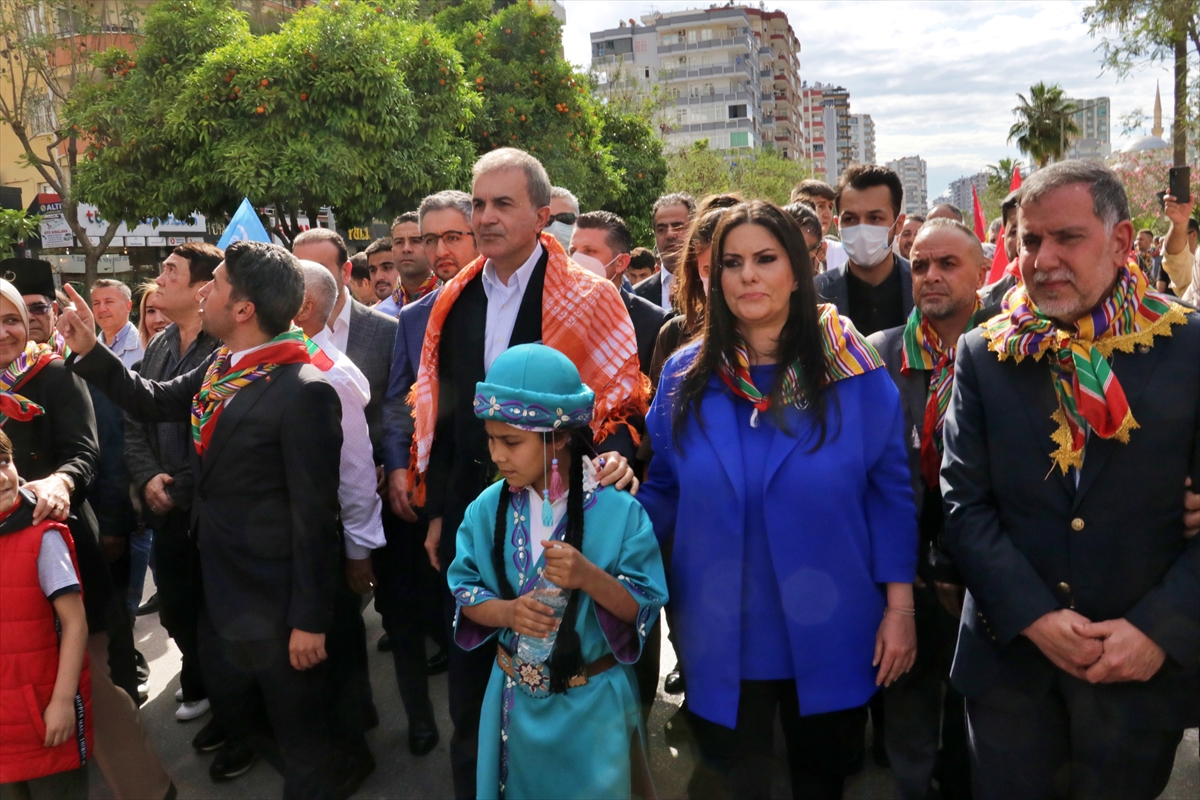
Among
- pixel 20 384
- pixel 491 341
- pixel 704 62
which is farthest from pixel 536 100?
pixel 704 62

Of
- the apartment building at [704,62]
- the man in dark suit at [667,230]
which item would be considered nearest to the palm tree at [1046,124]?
the apartment building at [704,62]

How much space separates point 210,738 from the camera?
4.21 m

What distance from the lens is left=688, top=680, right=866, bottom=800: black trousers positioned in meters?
2.59

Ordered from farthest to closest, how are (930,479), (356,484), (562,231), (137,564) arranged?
(137,564), (562,231), (356,484), (930,479)

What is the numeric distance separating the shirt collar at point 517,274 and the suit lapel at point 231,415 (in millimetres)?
851

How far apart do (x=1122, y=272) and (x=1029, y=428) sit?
462mm

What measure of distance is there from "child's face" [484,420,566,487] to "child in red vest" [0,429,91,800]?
1682mm

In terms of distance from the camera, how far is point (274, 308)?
10.8 ft

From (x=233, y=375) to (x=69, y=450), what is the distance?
0.98 meters

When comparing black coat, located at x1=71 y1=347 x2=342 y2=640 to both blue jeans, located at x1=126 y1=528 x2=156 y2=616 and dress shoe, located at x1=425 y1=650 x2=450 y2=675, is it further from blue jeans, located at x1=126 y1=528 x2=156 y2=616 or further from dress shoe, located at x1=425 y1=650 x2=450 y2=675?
blue jeans, located at x1=126 y1=528 x2=156 y2=616

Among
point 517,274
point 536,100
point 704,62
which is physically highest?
point 704,62

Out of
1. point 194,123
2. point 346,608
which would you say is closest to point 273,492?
point 346,608

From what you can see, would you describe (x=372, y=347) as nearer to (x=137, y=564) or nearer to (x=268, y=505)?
(x=268, y=505)

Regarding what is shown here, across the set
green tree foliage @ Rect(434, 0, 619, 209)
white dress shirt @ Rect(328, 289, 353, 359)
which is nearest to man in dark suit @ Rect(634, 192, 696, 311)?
white dress shirt @ Rect(328, 289, 353, 359)
